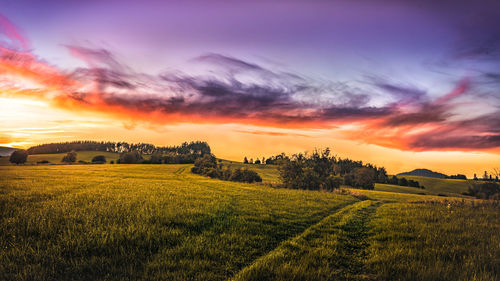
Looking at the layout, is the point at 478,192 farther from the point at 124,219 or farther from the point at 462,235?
the point at 124,219

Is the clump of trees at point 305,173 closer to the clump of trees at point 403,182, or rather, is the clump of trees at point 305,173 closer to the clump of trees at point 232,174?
the clump of trees at point 232,174

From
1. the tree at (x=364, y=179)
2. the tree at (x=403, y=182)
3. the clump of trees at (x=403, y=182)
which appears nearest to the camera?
the tree at (x=364, y=179)

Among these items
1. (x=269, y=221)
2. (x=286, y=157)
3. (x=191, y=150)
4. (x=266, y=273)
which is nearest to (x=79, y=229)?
(x=266, y=273)

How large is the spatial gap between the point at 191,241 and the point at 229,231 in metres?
2.10

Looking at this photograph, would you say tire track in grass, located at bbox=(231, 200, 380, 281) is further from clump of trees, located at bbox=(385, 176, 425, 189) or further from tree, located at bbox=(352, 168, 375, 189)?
clump of trees, located at bbox=(385, 176, 425, 189)

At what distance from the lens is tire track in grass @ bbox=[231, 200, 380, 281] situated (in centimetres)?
613

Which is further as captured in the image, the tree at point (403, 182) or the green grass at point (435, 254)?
the tree at point (403, 182)

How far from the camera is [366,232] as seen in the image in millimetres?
12023

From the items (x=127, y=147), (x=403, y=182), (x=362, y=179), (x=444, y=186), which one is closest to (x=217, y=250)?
(x=362, y=179)

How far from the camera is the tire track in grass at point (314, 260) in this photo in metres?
6.13

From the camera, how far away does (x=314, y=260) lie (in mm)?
7195

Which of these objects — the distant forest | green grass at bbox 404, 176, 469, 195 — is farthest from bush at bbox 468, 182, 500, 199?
the distant forest

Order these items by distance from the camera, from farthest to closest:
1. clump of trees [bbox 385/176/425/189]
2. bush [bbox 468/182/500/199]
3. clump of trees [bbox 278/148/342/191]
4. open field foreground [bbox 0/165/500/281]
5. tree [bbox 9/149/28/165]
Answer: clump of trees [bbox 385/176/425/189] → bush [bbox 468/182/500/199] → tree [bbox 9/149/28/165] → clump of trees [bbox 278/148/342/191] → open field foreground [bbox 0/165/500/281]

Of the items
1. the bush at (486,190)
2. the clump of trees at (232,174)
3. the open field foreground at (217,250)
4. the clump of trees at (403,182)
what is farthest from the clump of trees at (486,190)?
the open field foreground at (217,250)
